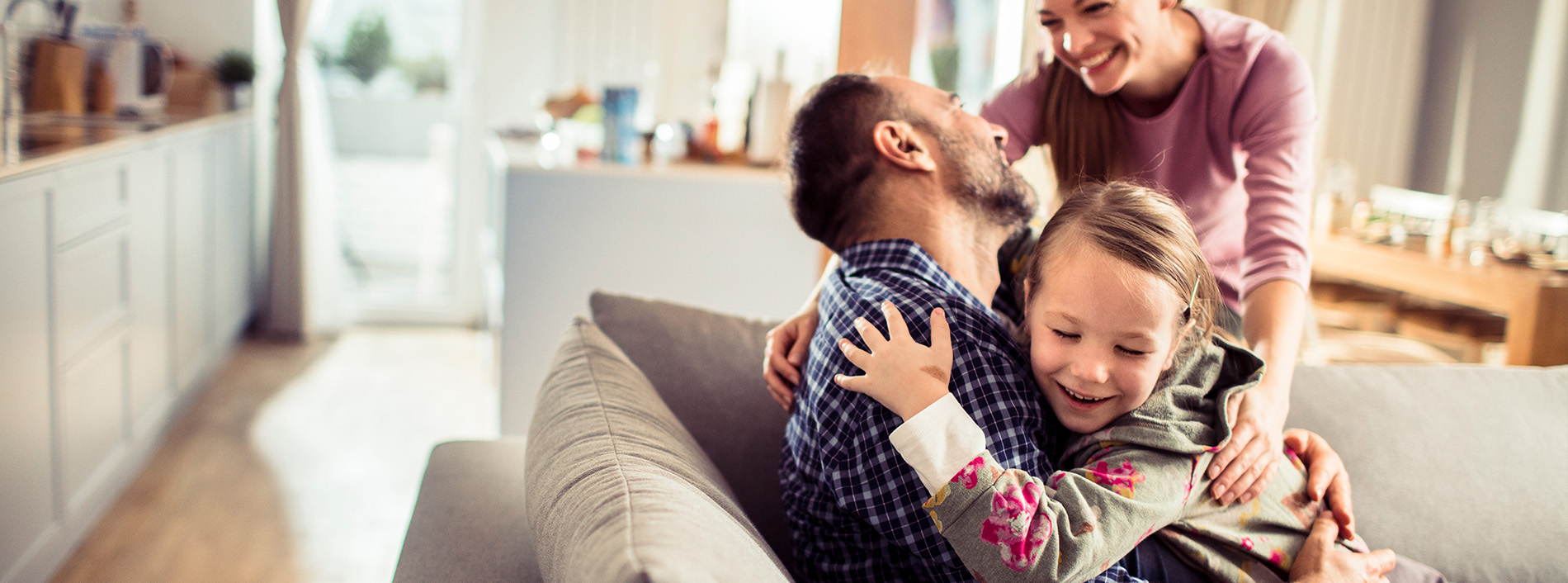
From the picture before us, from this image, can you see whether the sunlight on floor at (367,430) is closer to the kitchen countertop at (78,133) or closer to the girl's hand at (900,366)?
the kitchen countertop at (78,133)

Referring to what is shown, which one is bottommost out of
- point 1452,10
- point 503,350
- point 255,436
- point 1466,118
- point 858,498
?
point 255,436

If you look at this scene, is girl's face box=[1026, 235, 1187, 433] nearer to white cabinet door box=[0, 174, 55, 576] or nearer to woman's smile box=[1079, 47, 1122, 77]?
woman's smile box=[1079, 47, 1122, 77]

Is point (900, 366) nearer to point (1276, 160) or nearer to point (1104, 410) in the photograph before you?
point (1104, 410)

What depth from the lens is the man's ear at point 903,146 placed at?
1324mm

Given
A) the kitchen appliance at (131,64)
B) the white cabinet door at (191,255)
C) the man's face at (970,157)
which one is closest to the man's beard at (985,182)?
the man's face at (970,157)

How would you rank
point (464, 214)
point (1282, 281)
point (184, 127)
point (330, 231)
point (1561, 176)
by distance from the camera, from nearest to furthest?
point (1282, 281) → point (184, 127) → point (1561, 176) → point (330, 231) → point (464, 214)

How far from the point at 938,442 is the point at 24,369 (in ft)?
6.17

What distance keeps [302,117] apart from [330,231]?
0.50 metres

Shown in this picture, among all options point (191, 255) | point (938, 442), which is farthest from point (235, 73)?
point (938, 442)

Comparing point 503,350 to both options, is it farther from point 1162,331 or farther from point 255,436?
point 1162,331

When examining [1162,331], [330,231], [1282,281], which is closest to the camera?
[1162,331]

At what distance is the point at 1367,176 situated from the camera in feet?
16.0

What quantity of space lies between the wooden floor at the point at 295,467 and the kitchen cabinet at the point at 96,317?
87mm

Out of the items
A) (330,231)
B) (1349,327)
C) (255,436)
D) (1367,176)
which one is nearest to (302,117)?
(330,231)
